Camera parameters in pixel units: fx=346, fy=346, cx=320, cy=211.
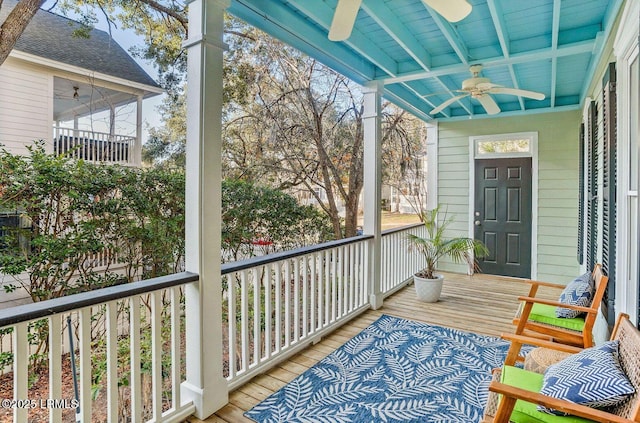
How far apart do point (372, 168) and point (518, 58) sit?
5.76 ft

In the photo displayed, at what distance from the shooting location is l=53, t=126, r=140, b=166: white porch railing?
3.94 metres

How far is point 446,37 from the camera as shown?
2.96 metres

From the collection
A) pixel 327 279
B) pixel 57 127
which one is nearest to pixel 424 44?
pixel 327 279

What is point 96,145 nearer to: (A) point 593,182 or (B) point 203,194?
(B) point 203,194

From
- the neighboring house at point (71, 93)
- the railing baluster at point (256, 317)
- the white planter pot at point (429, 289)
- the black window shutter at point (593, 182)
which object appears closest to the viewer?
the railing baluster at point (256, 317)

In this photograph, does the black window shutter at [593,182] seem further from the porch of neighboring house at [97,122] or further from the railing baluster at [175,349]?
the porch of neighboring house at [97,122]

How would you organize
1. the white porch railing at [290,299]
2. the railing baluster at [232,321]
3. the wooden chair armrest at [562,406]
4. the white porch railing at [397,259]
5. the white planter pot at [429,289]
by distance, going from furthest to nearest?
the white porch railing at [397,259]
the white planter pot at [429,289]
the white porch railing at [290,299]
the railing baluster at [232,321]
the wooden chair armrest at [562,406]

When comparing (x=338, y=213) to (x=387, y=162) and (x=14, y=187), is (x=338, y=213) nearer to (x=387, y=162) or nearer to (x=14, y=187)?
(x=387, y=162)

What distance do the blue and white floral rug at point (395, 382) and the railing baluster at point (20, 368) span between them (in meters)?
1.18

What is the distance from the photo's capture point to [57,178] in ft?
9.00

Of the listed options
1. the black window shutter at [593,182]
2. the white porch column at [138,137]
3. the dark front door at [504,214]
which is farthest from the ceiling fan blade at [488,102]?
the white porch column at [138,137]

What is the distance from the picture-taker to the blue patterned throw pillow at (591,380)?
1.38m

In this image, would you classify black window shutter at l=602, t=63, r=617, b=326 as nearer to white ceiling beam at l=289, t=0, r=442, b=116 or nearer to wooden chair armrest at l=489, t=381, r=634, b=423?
wooden chair armrest at l=489, t=381, r=634, b=423

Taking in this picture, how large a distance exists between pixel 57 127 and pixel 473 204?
19.5 feet
